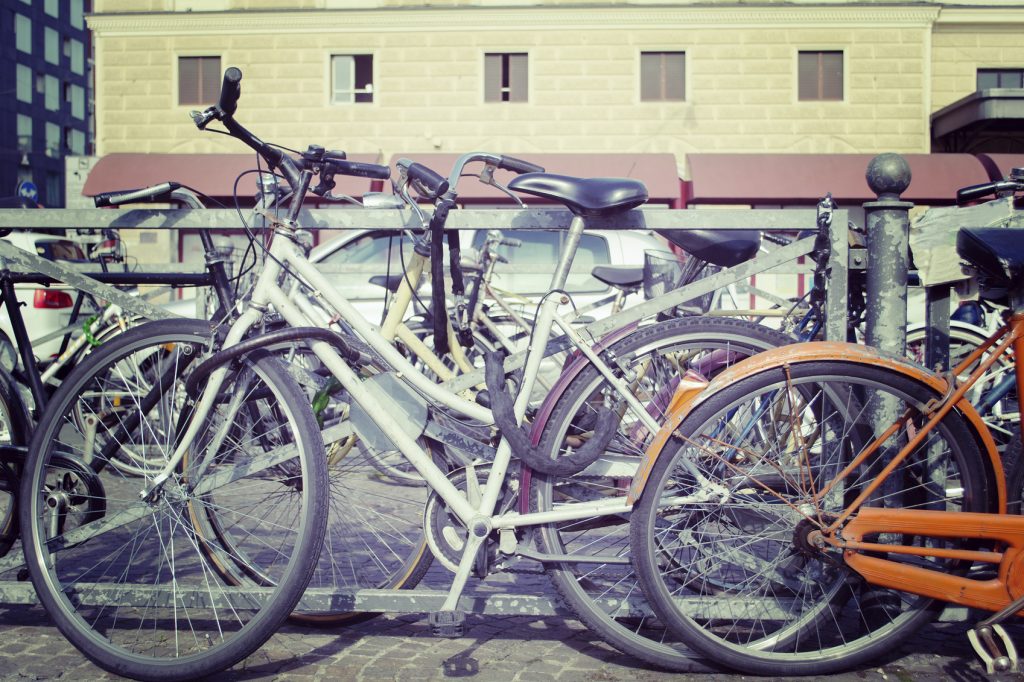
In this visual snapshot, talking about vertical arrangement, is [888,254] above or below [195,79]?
below

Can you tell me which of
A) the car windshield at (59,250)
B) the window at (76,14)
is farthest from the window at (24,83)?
the car windshield at (59,250)

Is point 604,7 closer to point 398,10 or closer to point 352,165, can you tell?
point 398,10

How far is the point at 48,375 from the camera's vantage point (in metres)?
5.50

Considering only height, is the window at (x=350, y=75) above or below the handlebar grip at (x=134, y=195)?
above

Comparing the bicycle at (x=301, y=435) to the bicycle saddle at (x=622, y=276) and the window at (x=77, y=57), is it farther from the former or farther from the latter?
the window at (x=77, y=57)

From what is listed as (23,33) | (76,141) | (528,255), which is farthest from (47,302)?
(76,141)

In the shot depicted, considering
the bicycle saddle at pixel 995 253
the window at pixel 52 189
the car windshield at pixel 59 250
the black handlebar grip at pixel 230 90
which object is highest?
the window at pixel 52 189

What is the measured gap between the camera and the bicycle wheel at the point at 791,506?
8.04 feet

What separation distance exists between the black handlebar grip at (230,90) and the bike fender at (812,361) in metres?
1.42

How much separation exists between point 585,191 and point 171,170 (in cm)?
1959

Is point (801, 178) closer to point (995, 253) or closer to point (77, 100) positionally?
point (995, 253)

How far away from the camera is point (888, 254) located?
8.75ft

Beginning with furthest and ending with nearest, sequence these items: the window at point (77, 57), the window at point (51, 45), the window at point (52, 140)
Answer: the window at point (77, 57), the window at point (52, 140), the window at point (51, 45)

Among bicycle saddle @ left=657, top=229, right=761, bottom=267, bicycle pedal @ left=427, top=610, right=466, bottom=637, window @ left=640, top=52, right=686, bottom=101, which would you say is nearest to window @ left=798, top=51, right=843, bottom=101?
window @ left=640, top=52, right=686, bottom=101
